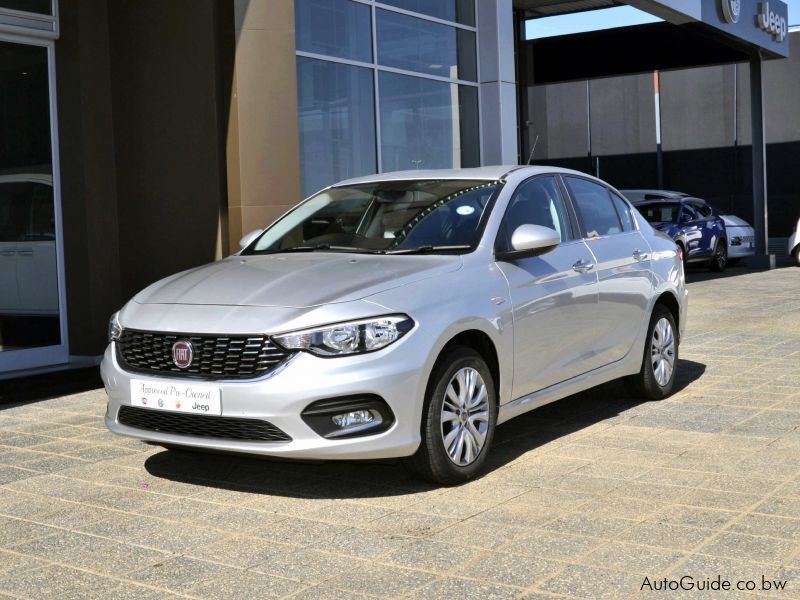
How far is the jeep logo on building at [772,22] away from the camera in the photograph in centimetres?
2247

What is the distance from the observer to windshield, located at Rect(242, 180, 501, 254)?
593cm

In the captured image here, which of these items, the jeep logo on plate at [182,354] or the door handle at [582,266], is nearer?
the jeep logo on plate at [182,354]

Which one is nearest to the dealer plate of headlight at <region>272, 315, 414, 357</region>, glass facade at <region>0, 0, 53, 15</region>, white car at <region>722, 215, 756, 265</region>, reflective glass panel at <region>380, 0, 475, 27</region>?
headlight at <region>272, 315, 414, 357</region>

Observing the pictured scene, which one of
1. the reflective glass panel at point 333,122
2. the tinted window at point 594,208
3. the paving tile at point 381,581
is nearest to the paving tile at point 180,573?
the paving tile at point 381,581

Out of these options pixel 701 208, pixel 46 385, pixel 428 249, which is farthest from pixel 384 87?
pixel 701 208

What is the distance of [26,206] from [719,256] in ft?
53.9

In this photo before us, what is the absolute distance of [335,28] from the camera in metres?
11.9

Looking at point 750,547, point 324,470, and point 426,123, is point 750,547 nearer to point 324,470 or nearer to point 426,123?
point 324,470

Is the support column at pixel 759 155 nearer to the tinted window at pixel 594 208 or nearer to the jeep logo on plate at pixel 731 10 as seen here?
the jeep logo on plate at pixel 731 10

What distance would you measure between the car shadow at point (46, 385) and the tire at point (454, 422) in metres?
4.06

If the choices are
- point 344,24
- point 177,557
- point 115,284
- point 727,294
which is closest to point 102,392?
point 115,284

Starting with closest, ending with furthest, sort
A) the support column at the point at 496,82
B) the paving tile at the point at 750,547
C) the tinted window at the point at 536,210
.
A: 1. the paving tile at the point at 750,547
2. the tinted window at the point at 536,210
3. the support column at the point at 496,82

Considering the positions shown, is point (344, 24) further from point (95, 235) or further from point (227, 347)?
point (227, 347)

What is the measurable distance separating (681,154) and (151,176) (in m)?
28.8
